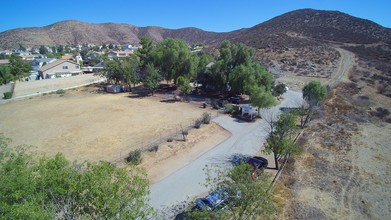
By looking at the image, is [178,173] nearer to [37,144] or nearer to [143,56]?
[37,144]

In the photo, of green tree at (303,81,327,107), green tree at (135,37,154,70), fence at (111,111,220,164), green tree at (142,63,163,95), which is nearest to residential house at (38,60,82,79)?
green tree at (135,37,154,70)

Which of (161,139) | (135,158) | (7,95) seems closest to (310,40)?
(161,139)


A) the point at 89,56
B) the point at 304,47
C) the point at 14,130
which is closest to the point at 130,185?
the point at 14,130

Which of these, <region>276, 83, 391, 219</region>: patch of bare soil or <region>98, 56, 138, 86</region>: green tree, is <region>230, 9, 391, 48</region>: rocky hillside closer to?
<region>98, 56, 138, 86</region>: green tree

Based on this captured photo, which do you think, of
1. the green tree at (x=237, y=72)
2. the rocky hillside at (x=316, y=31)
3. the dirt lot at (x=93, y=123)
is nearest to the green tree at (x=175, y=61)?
the green tree at (x=237, y=72)

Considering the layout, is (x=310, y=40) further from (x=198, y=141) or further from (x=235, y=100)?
(x=198, y=141)
